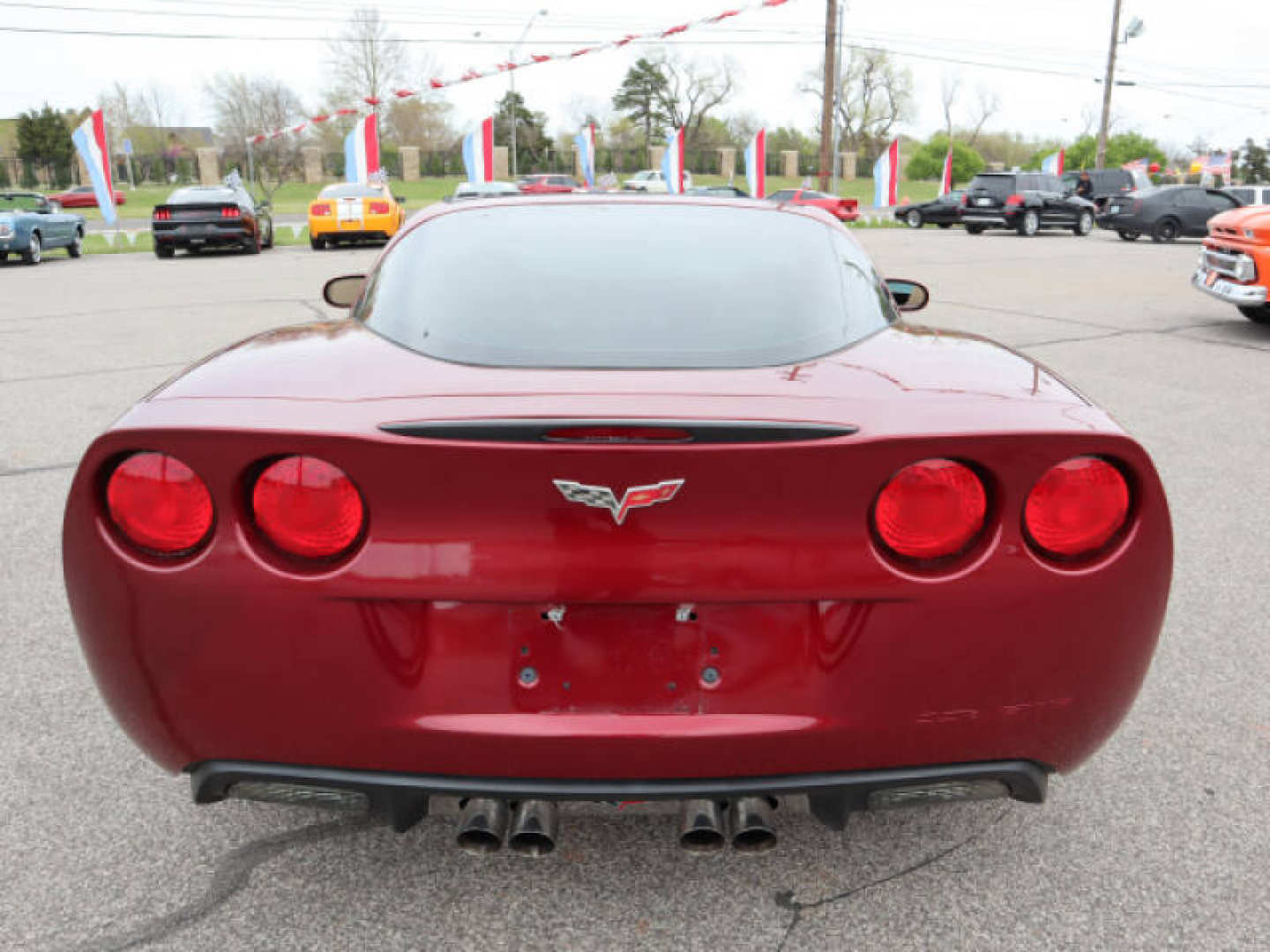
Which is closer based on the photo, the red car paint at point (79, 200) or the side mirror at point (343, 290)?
the side mirror at point (343, 290)

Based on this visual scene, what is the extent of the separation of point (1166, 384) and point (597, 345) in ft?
23.5

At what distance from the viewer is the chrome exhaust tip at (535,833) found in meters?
1.90

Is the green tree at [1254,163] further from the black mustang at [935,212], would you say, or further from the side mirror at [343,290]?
the side mirror at [343,290]

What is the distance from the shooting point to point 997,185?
30.4m

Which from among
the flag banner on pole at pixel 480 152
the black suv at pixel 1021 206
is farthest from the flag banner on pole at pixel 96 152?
the black suv at pixel 1021 206

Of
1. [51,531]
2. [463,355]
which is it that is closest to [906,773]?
[463,355]

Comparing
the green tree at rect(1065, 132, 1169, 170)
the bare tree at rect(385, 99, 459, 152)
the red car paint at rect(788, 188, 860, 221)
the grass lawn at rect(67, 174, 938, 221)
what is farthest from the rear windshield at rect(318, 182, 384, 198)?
the green tree at rect(1065, 132, 1169, 170)

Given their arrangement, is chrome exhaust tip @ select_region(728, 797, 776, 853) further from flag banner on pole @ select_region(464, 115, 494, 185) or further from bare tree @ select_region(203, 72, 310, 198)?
bare tree @ select_region(203, 72, 310, 198)

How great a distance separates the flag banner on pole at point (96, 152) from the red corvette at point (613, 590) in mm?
26920

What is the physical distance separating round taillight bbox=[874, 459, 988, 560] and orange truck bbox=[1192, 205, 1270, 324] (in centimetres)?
986

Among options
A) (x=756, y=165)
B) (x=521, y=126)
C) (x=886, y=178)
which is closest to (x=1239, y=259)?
(x=756, y=165)

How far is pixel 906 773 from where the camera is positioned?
181 centimetres

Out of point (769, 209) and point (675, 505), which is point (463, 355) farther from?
point (769, 209)

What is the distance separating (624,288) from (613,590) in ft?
3.20
